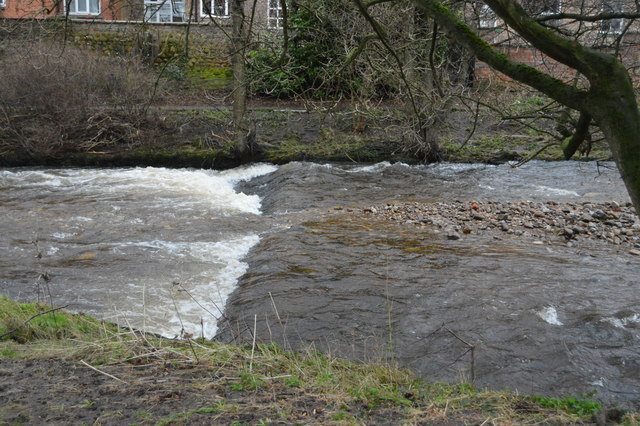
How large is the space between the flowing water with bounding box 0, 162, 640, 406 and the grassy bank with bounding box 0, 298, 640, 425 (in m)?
0.42

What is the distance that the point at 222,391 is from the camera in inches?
155

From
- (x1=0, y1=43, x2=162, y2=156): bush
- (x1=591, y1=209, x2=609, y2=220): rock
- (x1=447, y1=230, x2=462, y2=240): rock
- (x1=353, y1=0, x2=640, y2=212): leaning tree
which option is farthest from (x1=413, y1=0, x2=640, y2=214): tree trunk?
(x1=0, y1=43, x2=162, y2=156): bush

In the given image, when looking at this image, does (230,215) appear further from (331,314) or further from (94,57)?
(94,57)

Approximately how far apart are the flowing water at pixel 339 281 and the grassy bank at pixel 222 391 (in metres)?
0.42

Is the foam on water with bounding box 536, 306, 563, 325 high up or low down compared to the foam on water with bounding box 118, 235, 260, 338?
up

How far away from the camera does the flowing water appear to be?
6.12 meters

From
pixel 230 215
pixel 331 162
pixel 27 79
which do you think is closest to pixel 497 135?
pixel 331 162

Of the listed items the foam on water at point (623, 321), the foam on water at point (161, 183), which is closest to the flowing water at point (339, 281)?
the foam on water at point (623, 321)

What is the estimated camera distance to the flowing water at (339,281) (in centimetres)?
612

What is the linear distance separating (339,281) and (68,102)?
1409cm

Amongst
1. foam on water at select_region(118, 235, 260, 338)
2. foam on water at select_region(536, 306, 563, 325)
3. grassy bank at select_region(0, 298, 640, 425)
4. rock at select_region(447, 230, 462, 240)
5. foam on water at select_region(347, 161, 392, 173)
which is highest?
grassy bank at select_region(0, 298, 640, 425)

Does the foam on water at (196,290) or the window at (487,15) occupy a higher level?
the window at (487,15)

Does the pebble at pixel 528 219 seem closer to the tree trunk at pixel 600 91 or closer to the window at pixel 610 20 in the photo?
the window at pixel 610 20

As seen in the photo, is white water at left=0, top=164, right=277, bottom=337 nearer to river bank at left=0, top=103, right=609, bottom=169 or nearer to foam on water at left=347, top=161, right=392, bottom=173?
river bank at left=0, top=103, right=609, bottom=169
